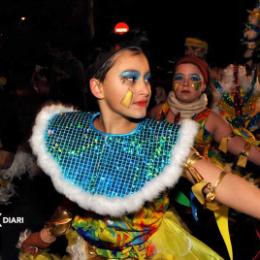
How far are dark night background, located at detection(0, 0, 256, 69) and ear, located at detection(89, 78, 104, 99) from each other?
5.98 metres

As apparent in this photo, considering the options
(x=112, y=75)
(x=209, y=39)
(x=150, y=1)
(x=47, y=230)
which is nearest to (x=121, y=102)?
(x=112, y=75)

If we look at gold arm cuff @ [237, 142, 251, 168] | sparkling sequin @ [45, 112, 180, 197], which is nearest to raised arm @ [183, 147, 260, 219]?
sparkling sequin @ [45, 112, 180, 197]

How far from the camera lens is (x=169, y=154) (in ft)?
6.03

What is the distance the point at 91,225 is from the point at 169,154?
53cm

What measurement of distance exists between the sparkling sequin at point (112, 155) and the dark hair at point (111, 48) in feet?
0.89

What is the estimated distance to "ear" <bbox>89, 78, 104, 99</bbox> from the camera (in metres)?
2.01

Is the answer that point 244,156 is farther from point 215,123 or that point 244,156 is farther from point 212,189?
point 212,189

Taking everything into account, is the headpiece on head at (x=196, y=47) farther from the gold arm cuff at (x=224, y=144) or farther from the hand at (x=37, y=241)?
the hand at (x=37, y=241)

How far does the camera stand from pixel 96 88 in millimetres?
2020

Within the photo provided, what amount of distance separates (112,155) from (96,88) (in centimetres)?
32

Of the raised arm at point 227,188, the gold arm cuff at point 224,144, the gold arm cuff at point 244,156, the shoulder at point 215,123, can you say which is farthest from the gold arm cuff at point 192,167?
the shoulder at point 215,123

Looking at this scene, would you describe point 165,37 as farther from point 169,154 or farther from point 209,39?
point 169,154

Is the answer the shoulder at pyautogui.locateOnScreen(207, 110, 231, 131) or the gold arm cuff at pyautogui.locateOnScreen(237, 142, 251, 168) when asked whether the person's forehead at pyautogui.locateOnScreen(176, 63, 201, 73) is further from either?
the gold arm cuff at pyautogui.locateOnScreen(237, 142, 251, 168)

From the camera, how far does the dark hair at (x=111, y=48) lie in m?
1.93
